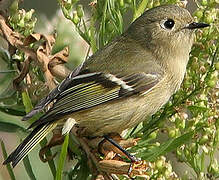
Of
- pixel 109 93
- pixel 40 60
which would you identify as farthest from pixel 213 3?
pixel 40 60

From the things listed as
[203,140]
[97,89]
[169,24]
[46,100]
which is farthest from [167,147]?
[169,24]

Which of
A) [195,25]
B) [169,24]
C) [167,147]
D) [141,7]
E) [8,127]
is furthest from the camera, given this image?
[169,24]

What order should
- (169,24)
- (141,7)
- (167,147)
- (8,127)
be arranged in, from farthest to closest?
(169,24)
(141,7)
(8,127)
(167,147)

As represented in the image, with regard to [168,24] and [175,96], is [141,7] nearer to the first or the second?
[175,96]

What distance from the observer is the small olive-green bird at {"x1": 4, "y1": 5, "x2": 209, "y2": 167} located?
1.27 metres

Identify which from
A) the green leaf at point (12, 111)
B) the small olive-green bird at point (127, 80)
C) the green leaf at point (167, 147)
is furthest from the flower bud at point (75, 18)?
the green leaf at point (167, 147)

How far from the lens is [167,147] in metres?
1.02

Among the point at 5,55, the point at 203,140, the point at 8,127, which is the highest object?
the point at 5,55

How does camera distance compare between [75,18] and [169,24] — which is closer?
[75,18]

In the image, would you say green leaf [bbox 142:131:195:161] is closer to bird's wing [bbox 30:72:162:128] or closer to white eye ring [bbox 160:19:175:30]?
bird's wing [bbox 30:72:162:128]

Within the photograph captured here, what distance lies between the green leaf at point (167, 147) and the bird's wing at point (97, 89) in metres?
0.30

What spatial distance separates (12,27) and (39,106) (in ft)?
0.80

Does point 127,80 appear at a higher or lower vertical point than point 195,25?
lower

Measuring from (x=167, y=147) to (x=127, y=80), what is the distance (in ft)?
1.60
